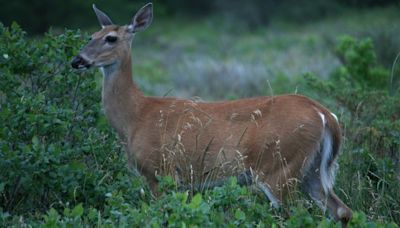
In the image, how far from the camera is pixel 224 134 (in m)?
6.86

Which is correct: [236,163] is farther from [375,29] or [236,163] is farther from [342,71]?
[375,29]

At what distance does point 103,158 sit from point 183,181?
698 millimetres

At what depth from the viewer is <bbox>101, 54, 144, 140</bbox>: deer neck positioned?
7.36m

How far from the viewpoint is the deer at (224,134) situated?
645 centimetres

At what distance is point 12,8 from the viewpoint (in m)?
32.5

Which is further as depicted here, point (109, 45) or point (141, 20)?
point (141, 20)

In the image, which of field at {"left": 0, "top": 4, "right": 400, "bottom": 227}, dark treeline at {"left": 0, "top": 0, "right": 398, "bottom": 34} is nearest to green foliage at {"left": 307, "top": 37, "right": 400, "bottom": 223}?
field at {"left": 0, "top": 4, "right": 400, "bottom": 227}

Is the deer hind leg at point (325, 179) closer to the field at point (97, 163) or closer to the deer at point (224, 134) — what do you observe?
the deer at point (224, 134)

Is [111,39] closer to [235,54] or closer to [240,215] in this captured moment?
[240,215]

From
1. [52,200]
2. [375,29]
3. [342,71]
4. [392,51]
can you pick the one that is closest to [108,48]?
[52,200]

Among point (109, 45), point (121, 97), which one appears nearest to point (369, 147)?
point (121, 97)

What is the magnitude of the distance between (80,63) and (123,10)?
27.2 metres

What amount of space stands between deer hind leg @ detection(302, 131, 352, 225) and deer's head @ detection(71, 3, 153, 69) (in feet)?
7.06

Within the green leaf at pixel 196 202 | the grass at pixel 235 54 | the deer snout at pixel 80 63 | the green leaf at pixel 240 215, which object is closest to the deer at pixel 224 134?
the deer snout at pixel 80 63
